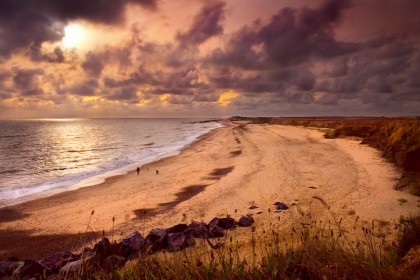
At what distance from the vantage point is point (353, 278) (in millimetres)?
4113

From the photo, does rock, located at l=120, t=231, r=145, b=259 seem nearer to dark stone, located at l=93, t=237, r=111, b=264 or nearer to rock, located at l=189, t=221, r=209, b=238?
dark stone, located at l=93, t=237, r=111, b=264

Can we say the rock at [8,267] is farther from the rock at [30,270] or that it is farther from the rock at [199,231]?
the rock at [199,231]

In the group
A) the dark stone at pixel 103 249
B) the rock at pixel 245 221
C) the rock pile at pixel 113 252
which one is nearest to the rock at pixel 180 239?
the rock pile at pixel 113 252

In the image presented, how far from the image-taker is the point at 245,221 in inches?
376

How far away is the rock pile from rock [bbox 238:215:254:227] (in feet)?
1.35

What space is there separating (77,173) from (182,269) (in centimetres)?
2166

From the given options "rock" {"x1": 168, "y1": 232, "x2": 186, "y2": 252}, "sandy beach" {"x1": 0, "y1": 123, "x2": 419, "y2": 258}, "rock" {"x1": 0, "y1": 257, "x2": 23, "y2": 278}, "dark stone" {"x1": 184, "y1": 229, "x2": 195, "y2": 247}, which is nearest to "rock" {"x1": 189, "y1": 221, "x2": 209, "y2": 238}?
"dark stone" {"x1": 184, "y1": 229, "x2": 195, "y2": 247}

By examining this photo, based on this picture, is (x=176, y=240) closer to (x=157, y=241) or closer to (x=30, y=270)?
(x=157, y=241)

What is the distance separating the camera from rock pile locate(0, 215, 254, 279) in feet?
21.2

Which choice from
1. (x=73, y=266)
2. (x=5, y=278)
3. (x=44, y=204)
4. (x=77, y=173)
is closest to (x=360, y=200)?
(x=73, y=266)

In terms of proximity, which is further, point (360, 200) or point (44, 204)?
point (44, 204)

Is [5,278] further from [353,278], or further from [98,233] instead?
[353,278]

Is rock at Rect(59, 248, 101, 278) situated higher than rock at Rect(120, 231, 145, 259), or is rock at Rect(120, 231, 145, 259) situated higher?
rock at Rect(59, 248, 101, 278)

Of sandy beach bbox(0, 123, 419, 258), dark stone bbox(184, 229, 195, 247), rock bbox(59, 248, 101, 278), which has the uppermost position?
rock bbox(59, 248, 101, 278)
